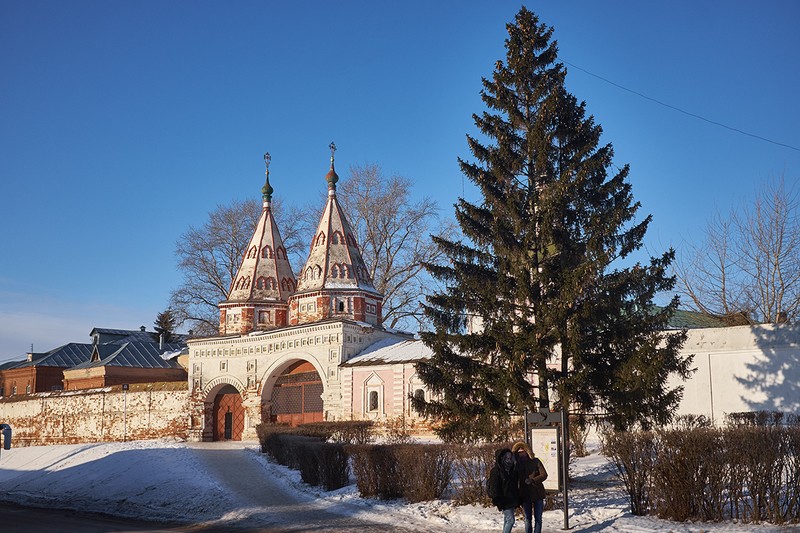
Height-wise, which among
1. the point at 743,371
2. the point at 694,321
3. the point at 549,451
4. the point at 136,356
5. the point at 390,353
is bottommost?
the point at 549,451

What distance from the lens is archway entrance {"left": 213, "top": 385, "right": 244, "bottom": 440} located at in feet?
121

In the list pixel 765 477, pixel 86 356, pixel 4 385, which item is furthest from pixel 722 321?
pixel 4 385

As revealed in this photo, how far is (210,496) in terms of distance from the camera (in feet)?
49.8

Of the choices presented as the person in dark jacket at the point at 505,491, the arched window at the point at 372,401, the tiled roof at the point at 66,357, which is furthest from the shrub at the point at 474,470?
the tiled roof at the point at 66,357

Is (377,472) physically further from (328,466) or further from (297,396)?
(297,396)

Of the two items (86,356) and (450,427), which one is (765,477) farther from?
(86,356)

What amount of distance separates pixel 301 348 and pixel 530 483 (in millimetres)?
25328

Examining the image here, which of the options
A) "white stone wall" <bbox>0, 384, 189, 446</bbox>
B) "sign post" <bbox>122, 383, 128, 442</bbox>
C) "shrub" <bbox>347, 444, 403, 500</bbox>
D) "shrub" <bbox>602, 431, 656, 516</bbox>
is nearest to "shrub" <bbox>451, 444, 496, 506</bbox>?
"shrub" <bbox>347, 444, 403, 500</bbox>

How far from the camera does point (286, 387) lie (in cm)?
3553

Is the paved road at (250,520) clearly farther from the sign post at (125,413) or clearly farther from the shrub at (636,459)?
the sign post at (125,413)

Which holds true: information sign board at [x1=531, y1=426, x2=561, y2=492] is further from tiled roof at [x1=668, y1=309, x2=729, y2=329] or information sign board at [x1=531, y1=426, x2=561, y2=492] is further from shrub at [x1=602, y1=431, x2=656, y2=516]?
tiled roof at [x1=668, y1=309, x2=729, y2=329]

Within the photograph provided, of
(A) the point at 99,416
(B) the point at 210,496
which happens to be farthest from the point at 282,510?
(A) the point at 99,416

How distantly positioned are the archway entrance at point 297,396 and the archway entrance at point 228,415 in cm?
209

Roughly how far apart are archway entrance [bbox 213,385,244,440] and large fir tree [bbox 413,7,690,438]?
76.1 feet
